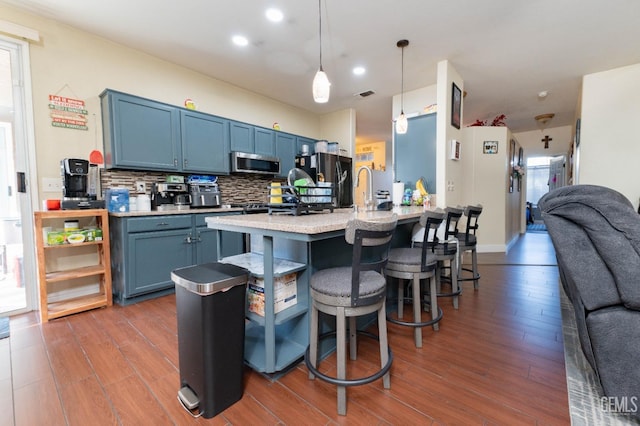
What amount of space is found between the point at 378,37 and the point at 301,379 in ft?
10.7

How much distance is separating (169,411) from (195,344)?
0.39 metres

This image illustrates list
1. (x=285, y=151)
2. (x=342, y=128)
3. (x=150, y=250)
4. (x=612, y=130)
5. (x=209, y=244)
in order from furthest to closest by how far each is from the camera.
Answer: (x=342, y=128), (x=285, y=151), (x=612, y=130), (x=209, y=244), (x=150, y=250)

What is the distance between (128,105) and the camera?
9.48 feet

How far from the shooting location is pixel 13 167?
2.59 m

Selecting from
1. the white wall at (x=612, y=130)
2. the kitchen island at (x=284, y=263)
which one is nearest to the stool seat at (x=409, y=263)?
the kitchen island at (x=284, y=263)

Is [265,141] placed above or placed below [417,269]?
above

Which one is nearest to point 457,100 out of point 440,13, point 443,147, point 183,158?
point 443,147

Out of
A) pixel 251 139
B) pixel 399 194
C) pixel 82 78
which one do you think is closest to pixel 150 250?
pixel 82 78

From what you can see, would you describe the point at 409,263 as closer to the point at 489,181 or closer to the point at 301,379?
the point at 301,379

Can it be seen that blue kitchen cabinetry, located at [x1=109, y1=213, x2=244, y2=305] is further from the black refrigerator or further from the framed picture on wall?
the framed picture on wall

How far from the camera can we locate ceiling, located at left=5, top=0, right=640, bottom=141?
2.49m

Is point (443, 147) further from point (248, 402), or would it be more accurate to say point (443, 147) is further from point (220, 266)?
point (248, 402)

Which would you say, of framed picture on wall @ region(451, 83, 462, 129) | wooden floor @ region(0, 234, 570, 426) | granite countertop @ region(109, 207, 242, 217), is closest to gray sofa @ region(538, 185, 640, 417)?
wooden floor @ region(0, 234, 570, 426)

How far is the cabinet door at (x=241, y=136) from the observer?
3887 mm
